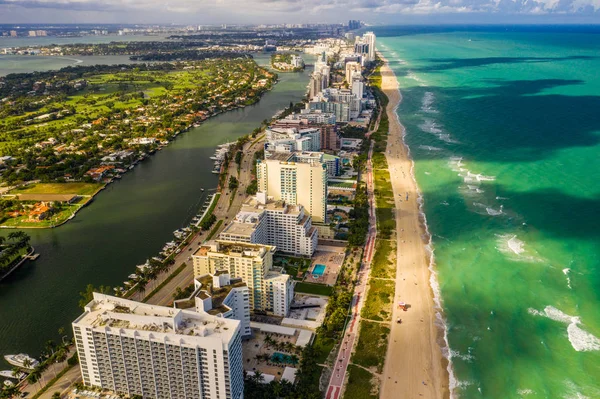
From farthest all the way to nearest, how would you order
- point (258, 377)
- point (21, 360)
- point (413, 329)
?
point (413, 329), point (21, 360), point (258, 377)

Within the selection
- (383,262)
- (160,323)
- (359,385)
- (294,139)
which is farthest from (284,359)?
(294,139)

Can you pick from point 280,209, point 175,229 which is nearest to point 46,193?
point 175,229

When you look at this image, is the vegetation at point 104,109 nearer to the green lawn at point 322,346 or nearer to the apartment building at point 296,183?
the apartment building at point 296,183

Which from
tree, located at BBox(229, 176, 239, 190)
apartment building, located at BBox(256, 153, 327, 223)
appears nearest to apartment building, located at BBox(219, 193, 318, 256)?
apartment building, located at BBox(256, 153, 327, 223)

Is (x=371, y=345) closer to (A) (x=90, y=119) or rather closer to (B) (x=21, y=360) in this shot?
(B) (x=21, y=360)

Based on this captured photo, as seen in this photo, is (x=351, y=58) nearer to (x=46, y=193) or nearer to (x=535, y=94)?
(x=535, y=94)

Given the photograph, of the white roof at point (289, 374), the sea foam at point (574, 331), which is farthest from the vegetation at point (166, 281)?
the sea foam at point (574, 331)
